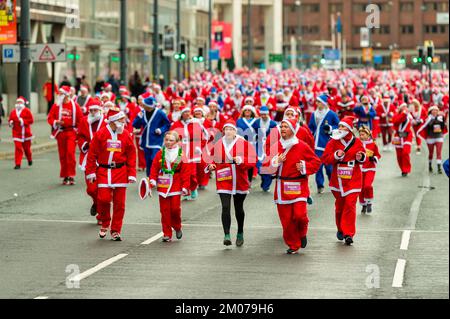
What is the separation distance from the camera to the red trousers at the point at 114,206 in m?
16.3

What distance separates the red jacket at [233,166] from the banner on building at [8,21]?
19793 mm

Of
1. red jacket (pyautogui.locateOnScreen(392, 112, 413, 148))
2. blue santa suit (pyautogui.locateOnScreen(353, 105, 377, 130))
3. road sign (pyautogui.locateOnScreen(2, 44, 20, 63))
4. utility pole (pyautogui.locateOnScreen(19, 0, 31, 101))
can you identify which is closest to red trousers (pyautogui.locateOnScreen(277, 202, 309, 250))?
red jacket (pyautogui.locateOnScreen(392, 112, 413, 148))

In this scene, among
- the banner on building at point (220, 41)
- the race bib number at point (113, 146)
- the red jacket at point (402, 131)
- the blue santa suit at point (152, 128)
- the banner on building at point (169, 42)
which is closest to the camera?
the race bib number at point (113, 146)

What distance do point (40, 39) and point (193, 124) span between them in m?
33.4

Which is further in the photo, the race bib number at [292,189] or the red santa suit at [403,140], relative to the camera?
the red santa suit at [403,140]

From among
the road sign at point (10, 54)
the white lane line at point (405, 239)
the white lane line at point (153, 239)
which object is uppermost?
the road sign at point (10, 54)

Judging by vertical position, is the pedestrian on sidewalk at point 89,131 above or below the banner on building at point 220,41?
below

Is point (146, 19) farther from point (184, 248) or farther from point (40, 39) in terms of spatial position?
point (184, 248)

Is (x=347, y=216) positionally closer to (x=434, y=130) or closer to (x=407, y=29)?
(x=434, y=130)

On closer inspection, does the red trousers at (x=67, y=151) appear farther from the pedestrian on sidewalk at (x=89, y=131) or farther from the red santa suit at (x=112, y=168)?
the red santa suit at (x=112, y=168)

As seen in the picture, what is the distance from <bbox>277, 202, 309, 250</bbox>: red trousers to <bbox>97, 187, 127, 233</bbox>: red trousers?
2.28 m

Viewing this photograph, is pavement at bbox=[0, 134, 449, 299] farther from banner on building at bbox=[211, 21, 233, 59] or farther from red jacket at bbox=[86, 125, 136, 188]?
banner on building at bbox=[211, 21, 233, 59]

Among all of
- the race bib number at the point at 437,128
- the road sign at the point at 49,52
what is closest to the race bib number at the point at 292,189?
the race bib number at the point at 437,128

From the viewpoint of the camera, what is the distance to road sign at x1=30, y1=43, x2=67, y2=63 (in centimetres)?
3127
